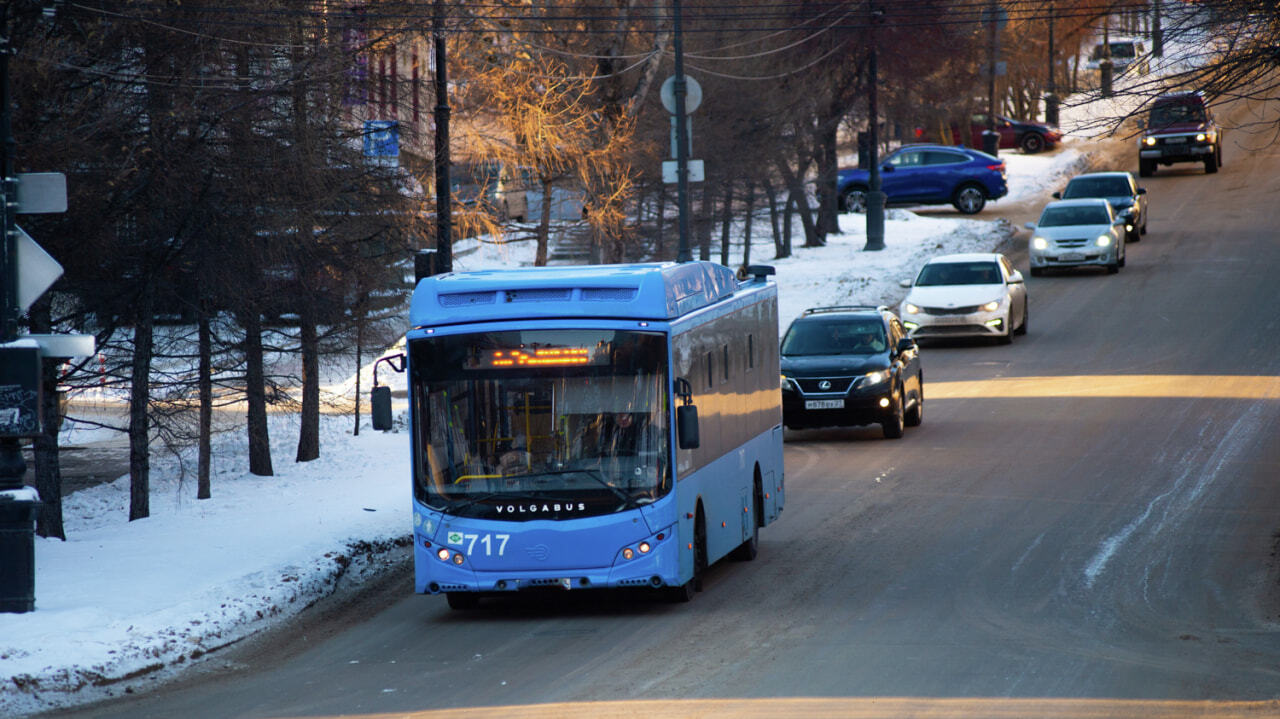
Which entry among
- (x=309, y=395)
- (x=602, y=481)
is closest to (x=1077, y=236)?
(x=309, y=395)

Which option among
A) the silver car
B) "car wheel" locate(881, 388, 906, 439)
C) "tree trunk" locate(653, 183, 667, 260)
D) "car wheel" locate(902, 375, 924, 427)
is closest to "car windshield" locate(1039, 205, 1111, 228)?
the silver car

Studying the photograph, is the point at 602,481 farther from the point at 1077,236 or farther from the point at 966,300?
the point at 1077,236

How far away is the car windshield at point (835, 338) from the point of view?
21.6m

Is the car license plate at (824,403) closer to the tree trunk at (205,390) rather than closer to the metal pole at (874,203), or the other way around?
the tree trunk at (205,390)

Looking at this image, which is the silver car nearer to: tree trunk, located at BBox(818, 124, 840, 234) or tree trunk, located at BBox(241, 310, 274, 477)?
tree trunk, located at BBox(818, 124, 840, 234)

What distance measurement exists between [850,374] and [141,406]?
8.98m

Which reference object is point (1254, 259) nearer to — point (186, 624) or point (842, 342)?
point (842, 342)

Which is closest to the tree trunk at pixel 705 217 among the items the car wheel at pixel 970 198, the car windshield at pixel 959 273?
the car windshield at pixel 959 273

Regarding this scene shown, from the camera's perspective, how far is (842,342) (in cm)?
2173

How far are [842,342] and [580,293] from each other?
1075cm

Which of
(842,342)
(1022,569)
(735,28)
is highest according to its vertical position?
(735,28)

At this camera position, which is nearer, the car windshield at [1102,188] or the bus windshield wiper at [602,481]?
the bus windshield wiper at [602,481]

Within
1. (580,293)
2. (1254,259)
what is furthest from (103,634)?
(1254,259)

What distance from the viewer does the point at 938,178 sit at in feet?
162
